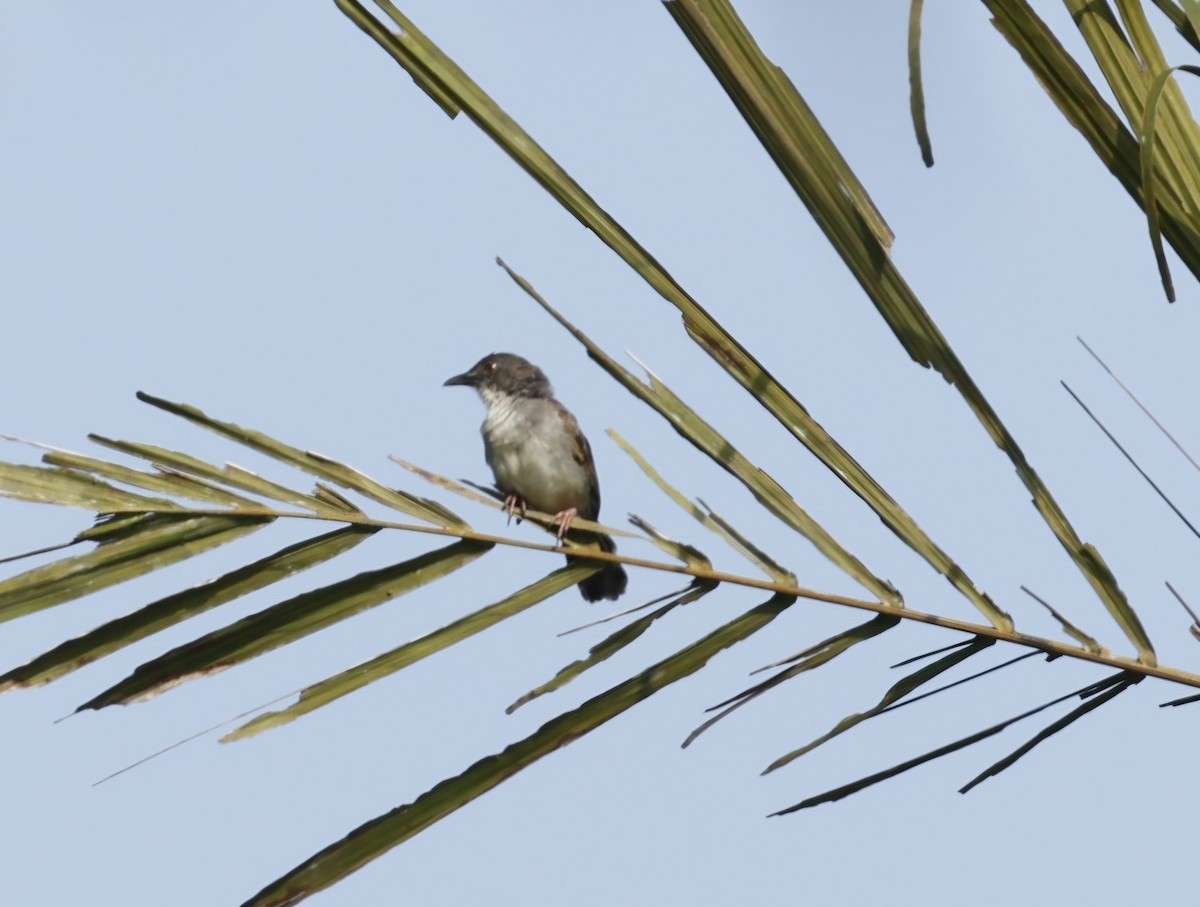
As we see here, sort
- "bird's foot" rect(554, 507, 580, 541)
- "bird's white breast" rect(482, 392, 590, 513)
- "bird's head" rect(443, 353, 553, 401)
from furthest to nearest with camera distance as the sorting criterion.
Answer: "bird's head" rect(443, 353, 553, 401)
"bird's white breast" rect(482, 392, 590, 513)
"bird's foot" rect(554, 507, 580, 541)

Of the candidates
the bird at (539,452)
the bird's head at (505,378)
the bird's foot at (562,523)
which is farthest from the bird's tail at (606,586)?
the bird's foot at (562,523)

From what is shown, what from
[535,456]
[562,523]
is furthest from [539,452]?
[562,523]

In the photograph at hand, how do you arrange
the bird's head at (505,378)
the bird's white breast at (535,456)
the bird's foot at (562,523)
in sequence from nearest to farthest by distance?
1. the bird's foot at (562,523)
2. the bird's white breast at (535,456)
3. the bird's head at (505,378)

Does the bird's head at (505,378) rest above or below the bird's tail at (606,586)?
above

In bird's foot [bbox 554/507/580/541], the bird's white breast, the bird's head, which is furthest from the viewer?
the bird's head

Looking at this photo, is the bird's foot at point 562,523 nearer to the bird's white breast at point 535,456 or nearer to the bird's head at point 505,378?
the bird's white breast at point 535,456

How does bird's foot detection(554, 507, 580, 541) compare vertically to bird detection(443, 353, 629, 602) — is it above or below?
below

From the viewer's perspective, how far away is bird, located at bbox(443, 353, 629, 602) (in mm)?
7406

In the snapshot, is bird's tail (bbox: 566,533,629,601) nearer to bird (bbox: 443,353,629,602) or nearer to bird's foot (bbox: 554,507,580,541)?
bird (bbox: 443,353,629,602)

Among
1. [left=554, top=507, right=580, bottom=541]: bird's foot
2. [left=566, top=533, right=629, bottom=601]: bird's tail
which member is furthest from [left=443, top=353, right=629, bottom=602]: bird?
[left=554, top=507, right=580, bottom=541]: bird's foot

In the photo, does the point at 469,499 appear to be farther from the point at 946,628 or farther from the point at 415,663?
the point at 946,628

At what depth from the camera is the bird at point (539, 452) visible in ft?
24.3

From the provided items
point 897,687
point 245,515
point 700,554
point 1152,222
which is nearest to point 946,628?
point 897,687

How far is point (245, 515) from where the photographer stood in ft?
8.80
